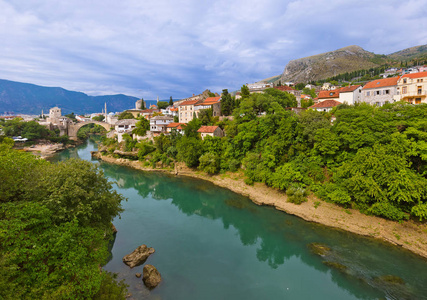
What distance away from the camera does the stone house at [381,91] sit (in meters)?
24.4

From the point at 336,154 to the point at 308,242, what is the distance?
9.06 metres

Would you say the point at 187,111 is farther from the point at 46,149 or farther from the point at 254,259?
the point at 46,149

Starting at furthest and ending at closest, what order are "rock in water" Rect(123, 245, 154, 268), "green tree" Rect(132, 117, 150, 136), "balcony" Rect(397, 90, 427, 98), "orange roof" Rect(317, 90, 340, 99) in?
"green tree" Rect(132, 117, 150, 136) < "orange roof" Rect(317, 90, 340, 99) < "balcony" Rect(397, 90, 427, 98) < "rock in water" Rect(123, 245, 154, 268)

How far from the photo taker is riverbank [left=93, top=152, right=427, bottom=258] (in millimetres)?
13422

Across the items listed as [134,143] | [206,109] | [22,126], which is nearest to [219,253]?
[206,109]

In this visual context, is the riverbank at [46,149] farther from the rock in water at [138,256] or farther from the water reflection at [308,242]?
the rock in water at [138,256]

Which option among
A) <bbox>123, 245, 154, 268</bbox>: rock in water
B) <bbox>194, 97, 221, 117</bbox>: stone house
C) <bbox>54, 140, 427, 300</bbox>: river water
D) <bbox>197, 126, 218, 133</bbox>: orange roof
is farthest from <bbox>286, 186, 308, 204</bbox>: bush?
<bbox>194, 97, 221, 117</bbox>: stone house

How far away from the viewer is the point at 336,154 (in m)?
19.1

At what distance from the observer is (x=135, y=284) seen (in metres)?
10.5

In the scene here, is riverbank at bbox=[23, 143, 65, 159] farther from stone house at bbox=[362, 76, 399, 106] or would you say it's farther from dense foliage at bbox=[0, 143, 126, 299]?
stone house at bbox=[362, 76, 399, 106]

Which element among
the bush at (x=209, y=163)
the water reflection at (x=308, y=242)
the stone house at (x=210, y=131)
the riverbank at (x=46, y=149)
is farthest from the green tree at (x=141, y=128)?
the riverbank at (x=46, y=149)

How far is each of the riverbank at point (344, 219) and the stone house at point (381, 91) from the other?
53.0ft

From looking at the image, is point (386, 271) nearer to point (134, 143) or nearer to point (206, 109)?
point (206, 109)

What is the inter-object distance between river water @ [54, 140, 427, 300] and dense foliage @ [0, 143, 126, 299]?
3.98 metres
